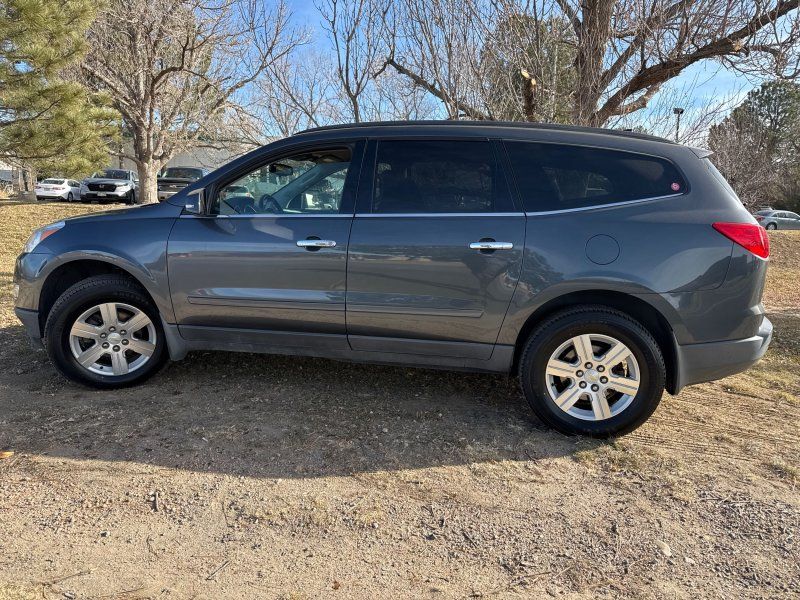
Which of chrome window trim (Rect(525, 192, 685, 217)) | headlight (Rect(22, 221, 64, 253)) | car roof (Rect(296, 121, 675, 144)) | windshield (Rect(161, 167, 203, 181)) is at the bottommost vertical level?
headlight (Rect(22, 221, 64, 253))

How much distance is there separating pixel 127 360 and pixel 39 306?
75 centimetres

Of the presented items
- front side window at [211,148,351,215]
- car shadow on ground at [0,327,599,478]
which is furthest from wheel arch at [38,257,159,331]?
front side window at [211,148,351,215]

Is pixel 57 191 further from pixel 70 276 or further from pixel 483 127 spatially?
pixel 483 127

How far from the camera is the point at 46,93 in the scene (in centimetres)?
1068

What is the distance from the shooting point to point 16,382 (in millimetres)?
4164

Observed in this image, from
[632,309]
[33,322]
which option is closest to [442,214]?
[632,309]

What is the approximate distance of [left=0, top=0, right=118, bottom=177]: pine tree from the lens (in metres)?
9.53

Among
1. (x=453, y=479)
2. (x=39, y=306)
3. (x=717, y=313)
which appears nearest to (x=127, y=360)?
(x=39, y=306)

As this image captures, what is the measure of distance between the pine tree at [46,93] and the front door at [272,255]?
8.36 m

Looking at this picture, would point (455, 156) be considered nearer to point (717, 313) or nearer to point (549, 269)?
point (549, 269)

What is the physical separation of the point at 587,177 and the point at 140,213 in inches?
118

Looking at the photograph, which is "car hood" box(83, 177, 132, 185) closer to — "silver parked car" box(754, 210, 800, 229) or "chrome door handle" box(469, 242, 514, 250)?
"chrome door handle" box(469, 242, 514, 250)

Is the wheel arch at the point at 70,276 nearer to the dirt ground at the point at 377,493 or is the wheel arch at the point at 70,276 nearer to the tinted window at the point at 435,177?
the dirt ground at the point at 377,493

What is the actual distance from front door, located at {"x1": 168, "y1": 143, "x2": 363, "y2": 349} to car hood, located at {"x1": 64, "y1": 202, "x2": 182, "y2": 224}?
0.43 ft
